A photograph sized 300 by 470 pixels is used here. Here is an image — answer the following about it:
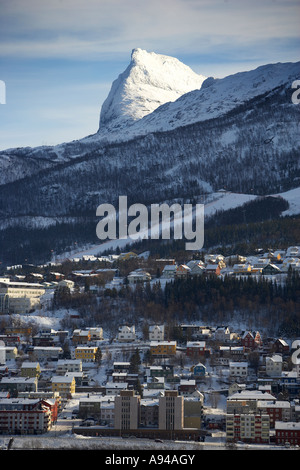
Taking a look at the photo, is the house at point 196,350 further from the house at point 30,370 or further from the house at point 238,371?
the house at point 30,370

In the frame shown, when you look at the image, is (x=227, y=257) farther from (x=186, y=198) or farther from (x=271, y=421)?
(x=186, y=198)

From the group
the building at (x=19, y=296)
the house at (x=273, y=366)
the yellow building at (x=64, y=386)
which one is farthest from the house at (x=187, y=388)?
the building at (x=19, y=296)

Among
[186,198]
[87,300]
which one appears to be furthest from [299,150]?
[87,300]

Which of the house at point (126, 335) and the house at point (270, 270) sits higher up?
the house at point (270, 270)

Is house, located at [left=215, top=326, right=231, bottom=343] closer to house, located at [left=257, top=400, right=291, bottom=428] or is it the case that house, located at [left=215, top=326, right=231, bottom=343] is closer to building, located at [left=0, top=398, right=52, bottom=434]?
house, located at [left=257, top=400, right=291, bottom=428]

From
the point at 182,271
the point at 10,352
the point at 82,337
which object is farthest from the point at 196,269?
the point at 10,352

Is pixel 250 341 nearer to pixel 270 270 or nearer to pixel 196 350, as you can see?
pixel 196 350

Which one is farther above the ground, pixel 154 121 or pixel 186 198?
pixel 154 121
